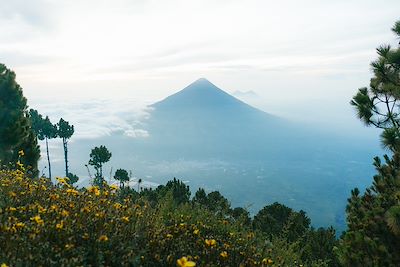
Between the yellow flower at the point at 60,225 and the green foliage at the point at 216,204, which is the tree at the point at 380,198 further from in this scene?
the yellow flower at the point at 60,225

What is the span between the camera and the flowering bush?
3891 mm

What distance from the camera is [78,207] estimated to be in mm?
5113

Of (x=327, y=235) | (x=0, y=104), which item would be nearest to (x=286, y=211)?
(x=327, y=235)

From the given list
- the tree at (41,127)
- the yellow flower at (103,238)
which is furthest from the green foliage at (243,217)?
the tree at (41,127)

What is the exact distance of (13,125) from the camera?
3316cm

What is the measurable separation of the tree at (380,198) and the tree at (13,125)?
28234mm

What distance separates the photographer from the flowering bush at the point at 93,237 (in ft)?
12.8

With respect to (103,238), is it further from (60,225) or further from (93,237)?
(60,225)

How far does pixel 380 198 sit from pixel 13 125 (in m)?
32.4

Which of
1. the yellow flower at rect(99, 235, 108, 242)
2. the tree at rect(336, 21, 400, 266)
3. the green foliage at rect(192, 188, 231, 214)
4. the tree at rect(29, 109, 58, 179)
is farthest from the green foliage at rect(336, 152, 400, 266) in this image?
the tree at rect(29, 109, 58, 179)

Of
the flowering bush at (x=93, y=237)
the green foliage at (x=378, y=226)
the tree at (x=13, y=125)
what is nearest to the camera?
the flowering bush at (x=93, y=237)

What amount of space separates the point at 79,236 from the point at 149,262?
2.90 feet

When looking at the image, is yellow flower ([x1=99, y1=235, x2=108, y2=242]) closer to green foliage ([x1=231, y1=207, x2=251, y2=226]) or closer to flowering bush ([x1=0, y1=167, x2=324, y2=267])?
flowering bush ([x1=0, y1=167, x2=324, y2=267])

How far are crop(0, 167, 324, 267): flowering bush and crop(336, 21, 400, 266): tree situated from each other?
2.69 m
